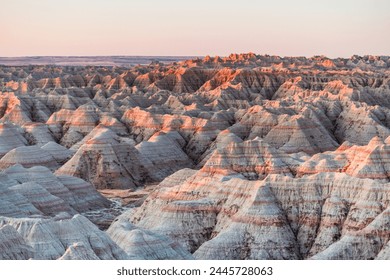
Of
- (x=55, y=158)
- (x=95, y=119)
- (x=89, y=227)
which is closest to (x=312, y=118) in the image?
(x=95, y=119)

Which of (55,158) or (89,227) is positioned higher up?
(89,227)

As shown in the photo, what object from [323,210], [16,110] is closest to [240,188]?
[323,210]

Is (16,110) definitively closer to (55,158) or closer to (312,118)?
(55,158)

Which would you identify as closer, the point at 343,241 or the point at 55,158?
the point at 343,241

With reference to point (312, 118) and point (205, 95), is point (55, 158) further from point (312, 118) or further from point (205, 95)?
point (205, 95)
